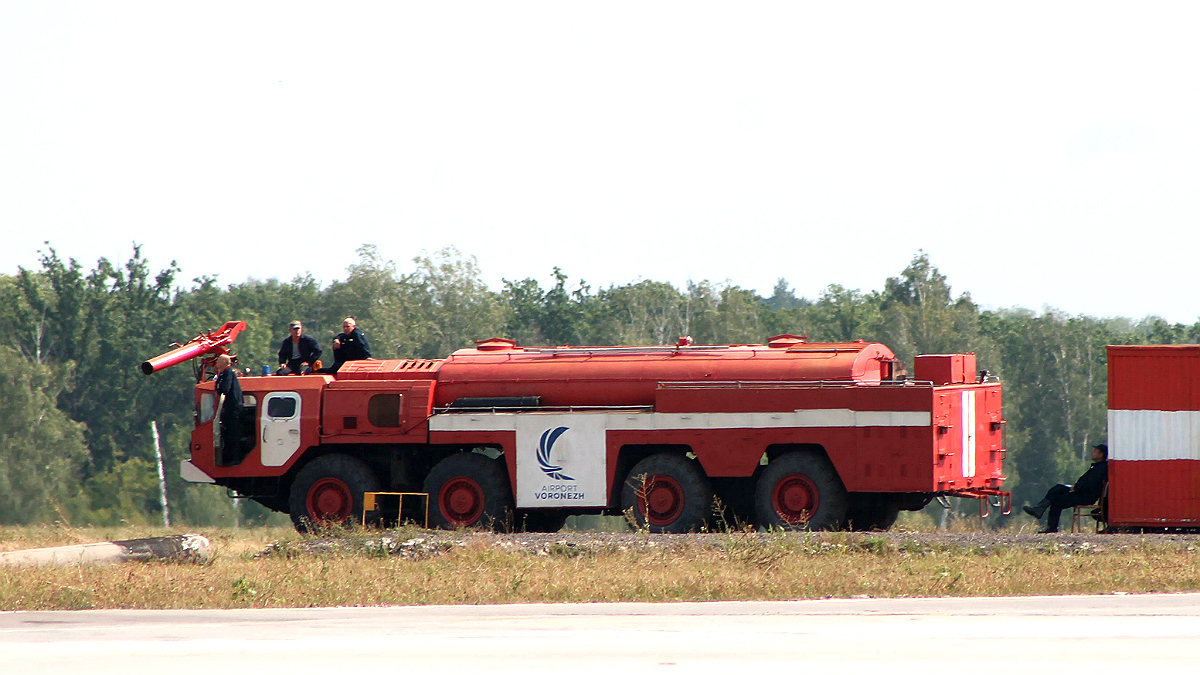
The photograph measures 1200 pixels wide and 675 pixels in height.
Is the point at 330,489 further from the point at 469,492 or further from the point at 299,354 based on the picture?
the point at 299,354

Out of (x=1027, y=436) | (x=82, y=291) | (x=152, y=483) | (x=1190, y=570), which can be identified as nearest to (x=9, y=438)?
(x=152, y=483)

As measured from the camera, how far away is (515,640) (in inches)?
454

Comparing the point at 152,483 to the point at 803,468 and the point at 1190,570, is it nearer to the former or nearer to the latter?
the point at 803,468

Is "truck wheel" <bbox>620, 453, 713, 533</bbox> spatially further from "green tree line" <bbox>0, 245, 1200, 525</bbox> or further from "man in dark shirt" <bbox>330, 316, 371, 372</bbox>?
"green tree line" <bbox>0, 245, 1200, 525</bbox>

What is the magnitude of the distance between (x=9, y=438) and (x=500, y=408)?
171 feet

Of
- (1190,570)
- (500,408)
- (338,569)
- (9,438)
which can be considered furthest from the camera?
(9,438)

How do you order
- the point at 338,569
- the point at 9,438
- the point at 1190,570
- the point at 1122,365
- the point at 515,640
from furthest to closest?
the point at 9,438
the point at 1122,365
the point at 338,569
the point at 1190,570
the point at 515,640

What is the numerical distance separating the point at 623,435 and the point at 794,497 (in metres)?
2.50

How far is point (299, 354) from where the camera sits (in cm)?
2353

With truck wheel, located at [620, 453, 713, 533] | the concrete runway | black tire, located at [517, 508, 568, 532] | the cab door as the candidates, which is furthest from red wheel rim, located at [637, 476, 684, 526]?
the concrete runway

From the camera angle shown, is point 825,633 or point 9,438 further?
point 9,438

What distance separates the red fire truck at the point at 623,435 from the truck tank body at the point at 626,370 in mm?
28

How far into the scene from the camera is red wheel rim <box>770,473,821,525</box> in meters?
20.6

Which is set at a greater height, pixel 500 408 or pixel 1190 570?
pixel 500 408
